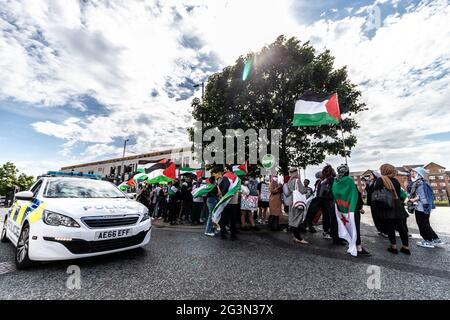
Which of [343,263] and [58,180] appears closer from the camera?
[343,263]

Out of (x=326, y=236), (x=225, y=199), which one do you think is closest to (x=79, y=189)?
(x=225, y=199)

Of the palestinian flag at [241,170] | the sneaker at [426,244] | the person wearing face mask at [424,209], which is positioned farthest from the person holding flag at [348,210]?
the palestinian flag at [241,170]

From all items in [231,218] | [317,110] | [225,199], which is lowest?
[231,218]

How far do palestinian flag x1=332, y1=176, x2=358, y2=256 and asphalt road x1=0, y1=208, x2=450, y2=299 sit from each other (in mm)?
340

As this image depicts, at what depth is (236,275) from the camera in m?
3.05

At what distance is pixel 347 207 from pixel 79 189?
543cm

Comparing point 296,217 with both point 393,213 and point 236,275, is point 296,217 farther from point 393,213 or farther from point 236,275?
point 236,275

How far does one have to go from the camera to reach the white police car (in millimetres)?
2941

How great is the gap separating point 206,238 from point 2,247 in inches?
176

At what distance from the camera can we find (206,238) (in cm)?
568

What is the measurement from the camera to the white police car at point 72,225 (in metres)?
2.94

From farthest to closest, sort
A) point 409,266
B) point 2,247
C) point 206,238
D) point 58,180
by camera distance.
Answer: point 206,238, point 2,247, point 58,180, point 409,266
